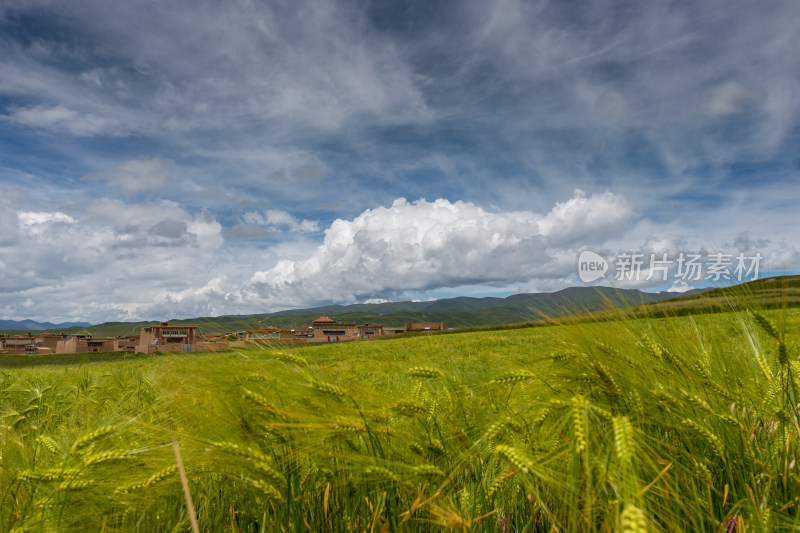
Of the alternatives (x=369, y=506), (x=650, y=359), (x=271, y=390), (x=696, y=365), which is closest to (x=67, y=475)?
(x=271, y=390)

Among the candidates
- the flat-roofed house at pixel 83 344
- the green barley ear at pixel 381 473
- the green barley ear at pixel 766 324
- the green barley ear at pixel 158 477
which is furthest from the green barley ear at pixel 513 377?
the flat-roofed house at pixel 83 344

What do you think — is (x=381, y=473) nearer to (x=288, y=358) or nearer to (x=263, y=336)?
(x=288, y=358)

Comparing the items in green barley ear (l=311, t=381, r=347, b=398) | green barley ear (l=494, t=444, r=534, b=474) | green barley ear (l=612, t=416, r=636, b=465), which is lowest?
green barley ear (l=494, t=444, r=534, b=474)

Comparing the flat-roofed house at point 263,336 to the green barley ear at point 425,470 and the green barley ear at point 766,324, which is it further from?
the green barley ear at point 766,324

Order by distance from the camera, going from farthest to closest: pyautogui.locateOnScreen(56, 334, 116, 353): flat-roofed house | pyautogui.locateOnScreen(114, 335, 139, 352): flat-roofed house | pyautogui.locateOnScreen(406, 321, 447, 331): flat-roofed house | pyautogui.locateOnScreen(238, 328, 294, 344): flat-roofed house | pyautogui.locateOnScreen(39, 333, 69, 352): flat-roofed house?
pyautogui.locateOnScreen(406, 321, 447, 331): flat-roofed house → pyautogui.locateOnScreen(39, 333, 69, 352): flat-roofed house → pyautogui.locateOnScreen(114, 335, 139, 352): flat-roofed house → pyautogui.locateOnScreen(56, 334, 116, 353): flat-roofed house → pyautogui.locateOnScreen(238, 328, 294, 344): flat-roofed house

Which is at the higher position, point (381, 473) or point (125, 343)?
point (381, 473)

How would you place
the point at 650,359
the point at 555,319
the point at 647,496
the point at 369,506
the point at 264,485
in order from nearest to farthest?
the point at 647,496
the point at 264,485
the point at 369,506
the point at 650,359
the point at 555,319

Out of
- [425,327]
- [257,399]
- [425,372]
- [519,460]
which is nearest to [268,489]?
[257,399]

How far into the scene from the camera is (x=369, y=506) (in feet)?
5.33

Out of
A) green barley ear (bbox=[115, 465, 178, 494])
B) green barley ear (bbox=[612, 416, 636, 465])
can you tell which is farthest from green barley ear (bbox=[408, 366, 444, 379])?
green barley ear (bbox=[115, 465, 178, 494])

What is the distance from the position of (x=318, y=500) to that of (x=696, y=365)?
1736mm

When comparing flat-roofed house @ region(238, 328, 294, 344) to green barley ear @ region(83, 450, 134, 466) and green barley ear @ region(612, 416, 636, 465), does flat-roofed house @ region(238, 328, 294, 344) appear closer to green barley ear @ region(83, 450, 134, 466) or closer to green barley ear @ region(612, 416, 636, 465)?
green barley ear @ region(83, 450, 134, 466)

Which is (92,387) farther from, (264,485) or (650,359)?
(650,359)

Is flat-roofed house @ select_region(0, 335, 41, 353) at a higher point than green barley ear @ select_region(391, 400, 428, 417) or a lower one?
lower
